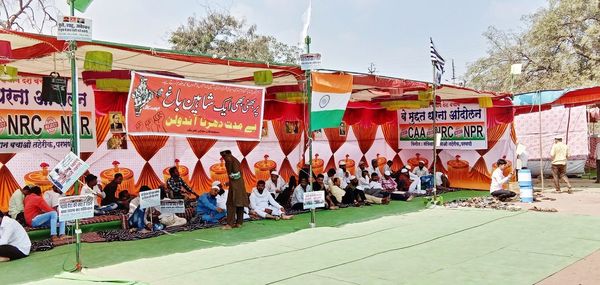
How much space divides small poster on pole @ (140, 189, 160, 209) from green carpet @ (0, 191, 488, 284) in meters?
0.53

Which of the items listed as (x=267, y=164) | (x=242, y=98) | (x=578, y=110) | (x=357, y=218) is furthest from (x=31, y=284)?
(x=578, y=110)

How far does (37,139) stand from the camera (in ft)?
28.1

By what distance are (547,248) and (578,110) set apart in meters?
9.45

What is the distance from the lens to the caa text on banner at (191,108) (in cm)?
643

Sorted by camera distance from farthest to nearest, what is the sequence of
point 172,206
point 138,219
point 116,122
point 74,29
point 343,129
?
point 343,129 → point 116,122 → point 172,206 → point 138,219 → point 74,29

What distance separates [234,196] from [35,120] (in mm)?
3636

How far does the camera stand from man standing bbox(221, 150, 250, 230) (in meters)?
8.22

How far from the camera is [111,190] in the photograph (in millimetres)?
9148

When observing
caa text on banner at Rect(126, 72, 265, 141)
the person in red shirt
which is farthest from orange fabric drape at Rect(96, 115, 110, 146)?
caa text on banner at Rect(126, 72, 265, 141)

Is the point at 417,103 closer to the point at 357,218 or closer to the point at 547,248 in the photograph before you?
the point at 357,218

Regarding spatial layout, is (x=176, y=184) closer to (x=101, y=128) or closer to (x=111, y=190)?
(x=111, y=190)

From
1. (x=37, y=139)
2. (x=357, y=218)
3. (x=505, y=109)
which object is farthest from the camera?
(x=505, y=109)

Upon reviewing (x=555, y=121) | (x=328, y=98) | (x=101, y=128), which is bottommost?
(x=101, y=128)

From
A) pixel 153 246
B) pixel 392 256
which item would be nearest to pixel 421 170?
pixel 392 256
